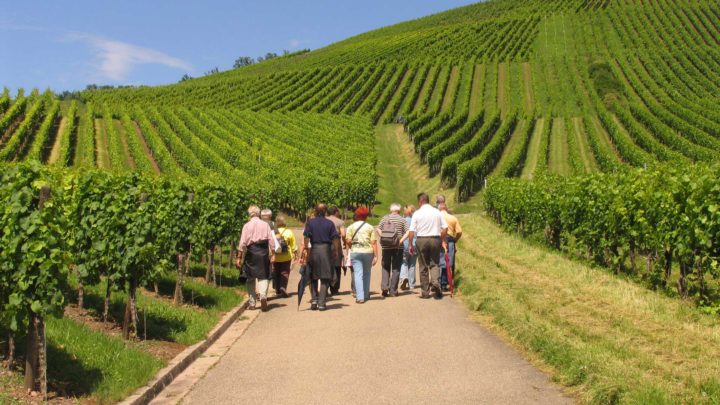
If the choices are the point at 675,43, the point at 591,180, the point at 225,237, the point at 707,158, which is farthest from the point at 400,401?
the point at 675,43

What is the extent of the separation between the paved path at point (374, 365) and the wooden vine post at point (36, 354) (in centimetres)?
143

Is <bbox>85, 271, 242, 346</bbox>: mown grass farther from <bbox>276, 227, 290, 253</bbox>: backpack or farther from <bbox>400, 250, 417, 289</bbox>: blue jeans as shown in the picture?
<bbox>400, 250, 417, 289</bbox>: blue jeans

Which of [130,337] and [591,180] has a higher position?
[591,180]

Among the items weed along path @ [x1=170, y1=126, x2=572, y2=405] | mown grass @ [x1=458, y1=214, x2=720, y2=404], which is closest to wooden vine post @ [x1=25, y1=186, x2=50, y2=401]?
weed along path @ [x1=170, y1=126, x2=572, y2=405]

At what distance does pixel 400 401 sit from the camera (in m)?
7.16

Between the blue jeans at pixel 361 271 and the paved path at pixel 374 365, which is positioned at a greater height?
the blue jeans at pixel 361 271

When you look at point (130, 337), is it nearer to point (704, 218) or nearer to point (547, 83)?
point (704, 218)

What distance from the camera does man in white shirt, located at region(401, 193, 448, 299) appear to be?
14.5 m

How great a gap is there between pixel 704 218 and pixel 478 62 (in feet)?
287

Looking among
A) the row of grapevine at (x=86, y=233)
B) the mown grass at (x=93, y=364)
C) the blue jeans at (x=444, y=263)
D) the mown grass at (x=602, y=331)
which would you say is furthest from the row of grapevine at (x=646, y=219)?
the mown grass at (x=93, y=364)

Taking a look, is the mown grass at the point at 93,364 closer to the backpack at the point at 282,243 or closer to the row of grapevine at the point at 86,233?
the row of grapevine at the point at 86,233

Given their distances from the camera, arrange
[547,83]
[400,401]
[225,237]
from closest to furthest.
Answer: [400,401] < [225,237] < [547,83]

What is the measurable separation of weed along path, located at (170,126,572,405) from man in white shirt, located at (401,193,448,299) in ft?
2.84

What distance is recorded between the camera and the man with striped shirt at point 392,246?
600 inches
